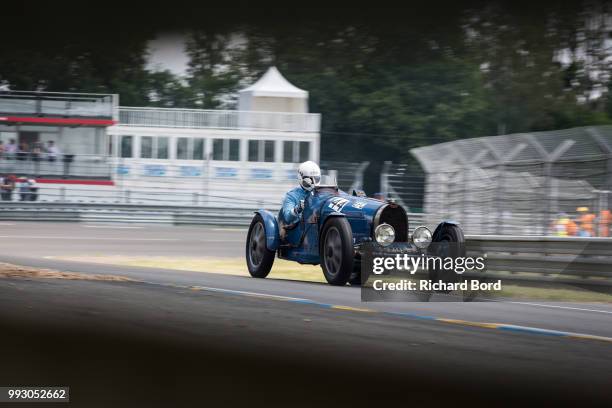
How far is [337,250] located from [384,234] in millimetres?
653

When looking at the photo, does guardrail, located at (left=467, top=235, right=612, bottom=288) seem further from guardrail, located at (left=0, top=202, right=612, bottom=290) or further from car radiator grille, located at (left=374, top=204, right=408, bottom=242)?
car radiator grille, located at (left=374, top=204, right=408, bottom=242)

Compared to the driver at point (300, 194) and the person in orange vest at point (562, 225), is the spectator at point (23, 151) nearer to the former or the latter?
the driver at point (300, 194)

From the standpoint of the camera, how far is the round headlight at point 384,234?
1178 cm

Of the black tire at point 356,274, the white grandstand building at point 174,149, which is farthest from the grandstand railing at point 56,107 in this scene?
the black tire at point 356,274

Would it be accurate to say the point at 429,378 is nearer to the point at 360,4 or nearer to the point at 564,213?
the point at 360,4

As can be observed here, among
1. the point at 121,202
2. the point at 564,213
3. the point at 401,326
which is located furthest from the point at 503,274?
the point at 121,202

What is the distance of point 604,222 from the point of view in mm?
13906

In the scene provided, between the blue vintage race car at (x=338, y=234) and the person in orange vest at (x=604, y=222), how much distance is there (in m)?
2.86

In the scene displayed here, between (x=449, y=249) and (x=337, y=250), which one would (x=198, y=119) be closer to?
(x=337, y=250)

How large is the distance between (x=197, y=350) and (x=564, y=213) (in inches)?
380

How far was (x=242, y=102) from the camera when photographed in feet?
135

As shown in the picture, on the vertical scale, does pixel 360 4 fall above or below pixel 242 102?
below

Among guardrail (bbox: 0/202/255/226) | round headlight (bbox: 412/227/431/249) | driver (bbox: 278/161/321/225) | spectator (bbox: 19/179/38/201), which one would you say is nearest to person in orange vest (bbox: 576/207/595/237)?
round headlight (bbox: 412/227/431/249)

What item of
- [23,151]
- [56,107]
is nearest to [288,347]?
[56,107]
